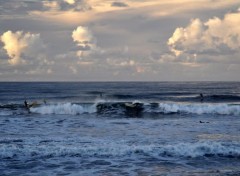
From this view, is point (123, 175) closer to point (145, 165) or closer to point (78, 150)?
point (145, 165)

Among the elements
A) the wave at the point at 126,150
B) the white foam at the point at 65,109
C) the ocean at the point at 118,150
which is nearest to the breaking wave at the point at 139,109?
the white foam at the point at 65,109

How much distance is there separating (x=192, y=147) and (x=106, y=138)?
5464 mm

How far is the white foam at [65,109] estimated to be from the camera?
131 feet

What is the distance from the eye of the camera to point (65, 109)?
41.5 metres

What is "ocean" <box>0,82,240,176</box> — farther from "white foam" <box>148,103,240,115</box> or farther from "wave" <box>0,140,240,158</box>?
"white foam" <box>148,103,240,115</box>

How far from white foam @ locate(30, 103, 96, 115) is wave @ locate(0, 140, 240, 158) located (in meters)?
22.3

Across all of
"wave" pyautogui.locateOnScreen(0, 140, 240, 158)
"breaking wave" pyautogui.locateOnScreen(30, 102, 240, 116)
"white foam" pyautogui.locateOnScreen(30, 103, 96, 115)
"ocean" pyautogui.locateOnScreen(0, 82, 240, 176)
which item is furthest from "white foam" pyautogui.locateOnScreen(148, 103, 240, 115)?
"wave" pyautogui.locateOnScreen(0, 140, 240, 158)

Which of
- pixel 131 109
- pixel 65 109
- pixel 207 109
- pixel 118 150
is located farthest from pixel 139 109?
pixel 118 150

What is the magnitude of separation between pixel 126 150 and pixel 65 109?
83.4ft

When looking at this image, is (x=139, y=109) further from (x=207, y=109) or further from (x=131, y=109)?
(x=207, y=109)

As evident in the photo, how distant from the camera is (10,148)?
673 inches

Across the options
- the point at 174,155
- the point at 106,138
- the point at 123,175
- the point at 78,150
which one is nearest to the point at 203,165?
the point at 174,155

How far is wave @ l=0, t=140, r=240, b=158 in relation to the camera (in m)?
16.6

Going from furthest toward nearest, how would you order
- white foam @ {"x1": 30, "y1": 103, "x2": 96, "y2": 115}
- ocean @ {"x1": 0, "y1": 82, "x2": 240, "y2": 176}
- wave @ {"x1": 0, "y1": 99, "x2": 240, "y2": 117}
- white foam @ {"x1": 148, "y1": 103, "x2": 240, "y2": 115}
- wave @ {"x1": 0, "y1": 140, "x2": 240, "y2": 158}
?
white foam @ {"x1": 30, "y1": 103, "x2": 96, "y2": 115}, wave @ {"x1": 0, "y1": 99, "x2": 240, "y2": 117}, white foam @ {"x1": 148, "y1": 103, "x2": 240, "y2": 115}, wave @ {"x1": 0, "y1": 140, "x2": 240, "y2": 158}, ocean @ {"x1": 0, "y1": 82, "x2": 240, "y2": 176}
